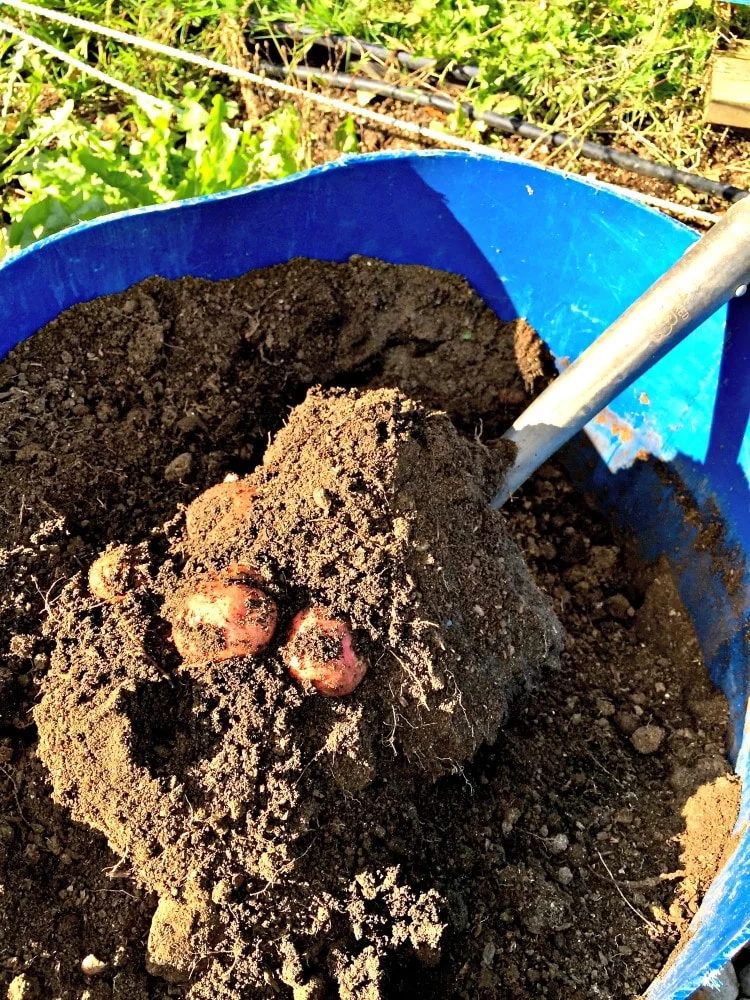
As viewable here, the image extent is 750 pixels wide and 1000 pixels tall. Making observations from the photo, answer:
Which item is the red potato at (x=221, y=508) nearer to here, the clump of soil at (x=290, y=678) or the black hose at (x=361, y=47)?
the clump of soil at (x=290, y=678)

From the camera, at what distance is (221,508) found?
1596 millimetres

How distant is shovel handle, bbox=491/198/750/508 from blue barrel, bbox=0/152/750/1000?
0.46ft

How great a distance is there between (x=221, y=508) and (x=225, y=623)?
11.5 inches

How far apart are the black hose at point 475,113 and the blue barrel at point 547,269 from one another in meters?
0.90

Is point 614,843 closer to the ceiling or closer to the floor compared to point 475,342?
closer to the floor

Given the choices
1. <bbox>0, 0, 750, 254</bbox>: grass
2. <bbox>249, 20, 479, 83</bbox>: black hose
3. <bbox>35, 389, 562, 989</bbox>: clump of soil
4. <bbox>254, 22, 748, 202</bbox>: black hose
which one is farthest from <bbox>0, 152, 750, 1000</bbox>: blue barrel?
<bbox>249, 20, 479, 83</bbox>: black hose

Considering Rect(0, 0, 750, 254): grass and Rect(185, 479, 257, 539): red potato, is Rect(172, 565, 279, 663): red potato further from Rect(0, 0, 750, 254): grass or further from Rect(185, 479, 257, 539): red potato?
Rect(0, 0, 750, 254): grass

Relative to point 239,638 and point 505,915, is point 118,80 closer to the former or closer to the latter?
point 239,638

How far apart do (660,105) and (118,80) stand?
173 centimetres

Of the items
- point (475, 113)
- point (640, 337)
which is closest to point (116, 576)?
point (640, 337)

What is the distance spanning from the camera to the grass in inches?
106

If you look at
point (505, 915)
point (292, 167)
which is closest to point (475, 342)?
point (292, 167)

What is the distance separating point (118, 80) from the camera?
2844mm

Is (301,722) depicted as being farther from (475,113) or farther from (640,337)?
Result: (475,113)
